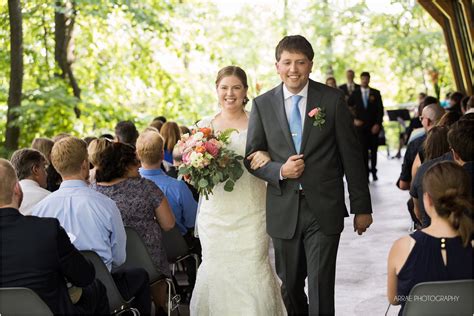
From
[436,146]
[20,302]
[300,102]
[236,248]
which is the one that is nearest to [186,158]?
[236,248]

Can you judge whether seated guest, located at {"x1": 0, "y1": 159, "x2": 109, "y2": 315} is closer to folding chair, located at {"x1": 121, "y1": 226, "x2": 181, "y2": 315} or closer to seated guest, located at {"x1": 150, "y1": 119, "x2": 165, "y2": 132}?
folding chair, located at {"x1": 121, "y1": 226, "x2": 181, "y2": 315}

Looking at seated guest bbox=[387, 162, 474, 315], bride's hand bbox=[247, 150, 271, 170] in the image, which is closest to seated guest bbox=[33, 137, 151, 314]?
bride's hand bbox=[247, 150, 271, 170]

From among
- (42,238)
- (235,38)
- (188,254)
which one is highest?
(235,38)

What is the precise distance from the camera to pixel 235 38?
118 ft

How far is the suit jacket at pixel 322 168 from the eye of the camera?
6.14m

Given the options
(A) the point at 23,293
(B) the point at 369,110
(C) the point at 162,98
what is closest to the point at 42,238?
(A) the point at 23,293

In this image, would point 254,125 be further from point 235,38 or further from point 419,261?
point 235,38

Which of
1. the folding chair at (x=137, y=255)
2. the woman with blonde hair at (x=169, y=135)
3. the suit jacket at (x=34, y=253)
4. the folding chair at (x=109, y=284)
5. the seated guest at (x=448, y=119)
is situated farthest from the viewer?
the woman with blonde hair at (x=169, y=135)

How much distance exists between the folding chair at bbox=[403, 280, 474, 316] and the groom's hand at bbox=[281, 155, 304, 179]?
5.27ft

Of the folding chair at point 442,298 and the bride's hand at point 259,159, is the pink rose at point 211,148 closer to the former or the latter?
the bride's hand at point 259,159

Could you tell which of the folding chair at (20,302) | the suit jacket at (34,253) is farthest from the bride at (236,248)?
the folding chair at (20,302)

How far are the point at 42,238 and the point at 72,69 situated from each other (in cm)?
1402

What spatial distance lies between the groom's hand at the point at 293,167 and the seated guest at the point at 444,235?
134 centimetres

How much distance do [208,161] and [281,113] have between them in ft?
2.34
